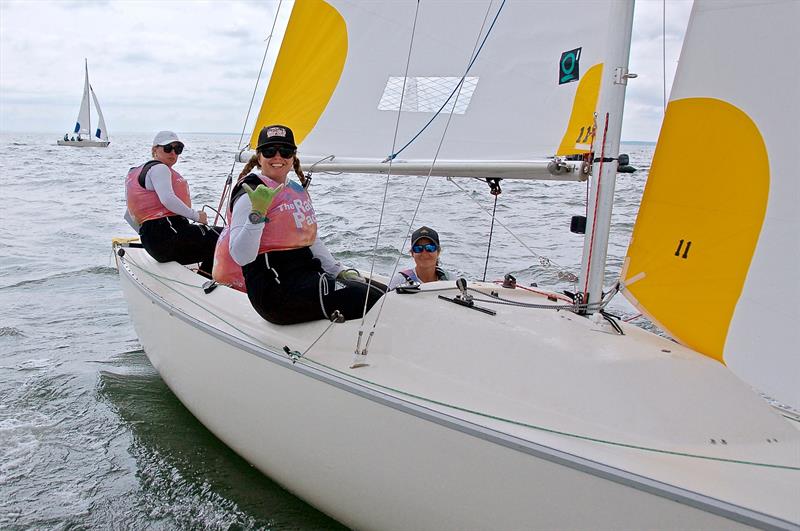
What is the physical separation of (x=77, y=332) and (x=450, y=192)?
27.1ft

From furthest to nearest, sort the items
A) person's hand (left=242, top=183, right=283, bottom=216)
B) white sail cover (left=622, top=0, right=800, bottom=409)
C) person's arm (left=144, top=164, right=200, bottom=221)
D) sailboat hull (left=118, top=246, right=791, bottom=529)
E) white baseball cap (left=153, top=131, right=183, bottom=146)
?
white baseball cap (left=153, top=131, right=183, bottom=146) → person's arm (left=144, top=164, right=200, bottom=221) → person's hand (left=242, top=183, right=283, bottom=216) → white sail cover (left=622, top=0, right=800, bottom=409) → sailboat hull (left=118, top=246, right=791, bottom=529)

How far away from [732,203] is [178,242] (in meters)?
2.91

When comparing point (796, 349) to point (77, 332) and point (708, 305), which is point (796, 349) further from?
point (77, 332)

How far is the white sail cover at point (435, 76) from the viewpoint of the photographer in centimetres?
293

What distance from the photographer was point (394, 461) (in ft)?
6.91

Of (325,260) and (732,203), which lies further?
(325,260)

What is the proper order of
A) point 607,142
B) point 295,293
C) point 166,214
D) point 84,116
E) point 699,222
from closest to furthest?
point 699,222, point 607,142, point 295,293, point 166,214, point 84,116

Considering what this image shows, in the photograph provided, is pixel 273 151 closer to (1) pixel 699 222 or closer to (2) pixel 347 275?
(2) pixel 347 275

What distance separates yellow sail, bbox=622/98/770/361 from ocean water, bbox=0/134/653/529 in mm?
798

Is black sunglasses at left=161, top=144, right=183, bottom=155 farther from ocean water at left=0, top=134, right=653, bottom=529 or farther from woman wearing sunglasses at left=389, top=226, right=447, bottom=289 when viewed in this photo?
woman wearing sunglasses at left=389, top=226, right=447, bottom=289

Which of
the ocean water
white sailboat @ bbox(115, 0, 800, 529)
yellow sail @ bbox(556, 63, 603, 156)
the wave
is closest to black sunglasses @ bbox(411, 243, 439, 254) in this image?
the ocean water

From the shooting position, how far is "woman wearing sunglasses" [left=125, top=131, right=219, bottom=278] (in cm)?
396

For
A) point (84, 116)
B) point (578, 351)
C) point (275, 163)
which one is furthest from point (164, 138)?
point (84, 116)

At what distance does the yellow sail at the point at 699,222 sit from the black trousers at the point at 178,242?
253 centimetres
